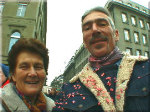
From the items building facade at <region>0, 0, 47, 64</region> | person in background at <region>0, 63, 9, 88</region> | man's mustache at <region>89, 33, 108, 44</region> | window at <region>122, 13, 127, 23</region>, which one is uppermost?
window at <region>122, 13, 127, 23</region>

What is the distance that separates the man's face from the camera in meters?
1.55

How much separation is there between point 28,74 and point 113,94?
1.00 meters

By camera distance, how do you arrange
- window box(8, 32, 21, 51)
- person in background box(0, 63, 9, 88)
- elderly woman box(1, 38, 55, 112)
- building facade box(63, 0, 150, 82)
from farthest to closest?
1. building facade box(63, 0, 150, 82)
2. window box(8, 32, 21, 51)
3. person in background box(0, 63, 9, 88)
4. elderly woman box(1, 38, 55, 112)

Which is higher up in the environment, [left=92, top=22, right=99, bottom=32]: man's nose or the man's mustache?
[left=92, top=22, right=99, bottom=32]: man's nose

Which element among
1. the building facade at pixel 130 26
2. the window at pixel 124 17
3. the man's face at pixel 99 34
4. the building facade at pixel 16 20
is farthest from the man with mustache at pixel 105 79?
the window at pixel 124 17

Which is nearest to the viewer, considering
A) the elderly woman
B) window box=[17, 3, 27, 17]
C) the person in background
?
the elderly woman

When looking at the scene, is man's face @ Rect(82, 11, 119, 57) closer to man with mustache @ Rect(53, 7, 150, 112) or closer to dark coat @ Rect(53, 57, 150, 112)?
man with mustache @ Rect(53, 7, 150, 112)

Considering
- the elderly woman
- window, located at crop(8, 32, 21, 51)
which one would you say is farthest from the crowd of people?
window, located at crop(8, 32, 21, 51)

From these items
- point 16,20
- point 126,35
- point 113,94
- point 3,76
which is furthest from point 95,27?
point 126,35

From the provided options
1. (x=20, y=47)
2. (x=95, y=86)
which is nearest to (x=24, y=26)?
(x=20, y=47)

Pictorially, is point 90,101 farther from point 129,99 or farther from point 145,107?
point 145,107

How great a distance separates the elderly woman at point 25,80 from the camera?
1537 mm

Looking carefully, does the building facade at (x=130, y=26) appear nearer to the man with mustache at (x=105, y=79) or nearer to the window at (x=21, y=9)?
the window at (x=21, y=9)

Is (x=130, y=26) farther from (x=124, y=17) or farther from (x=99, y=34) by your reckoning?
(x=99, y=34)
